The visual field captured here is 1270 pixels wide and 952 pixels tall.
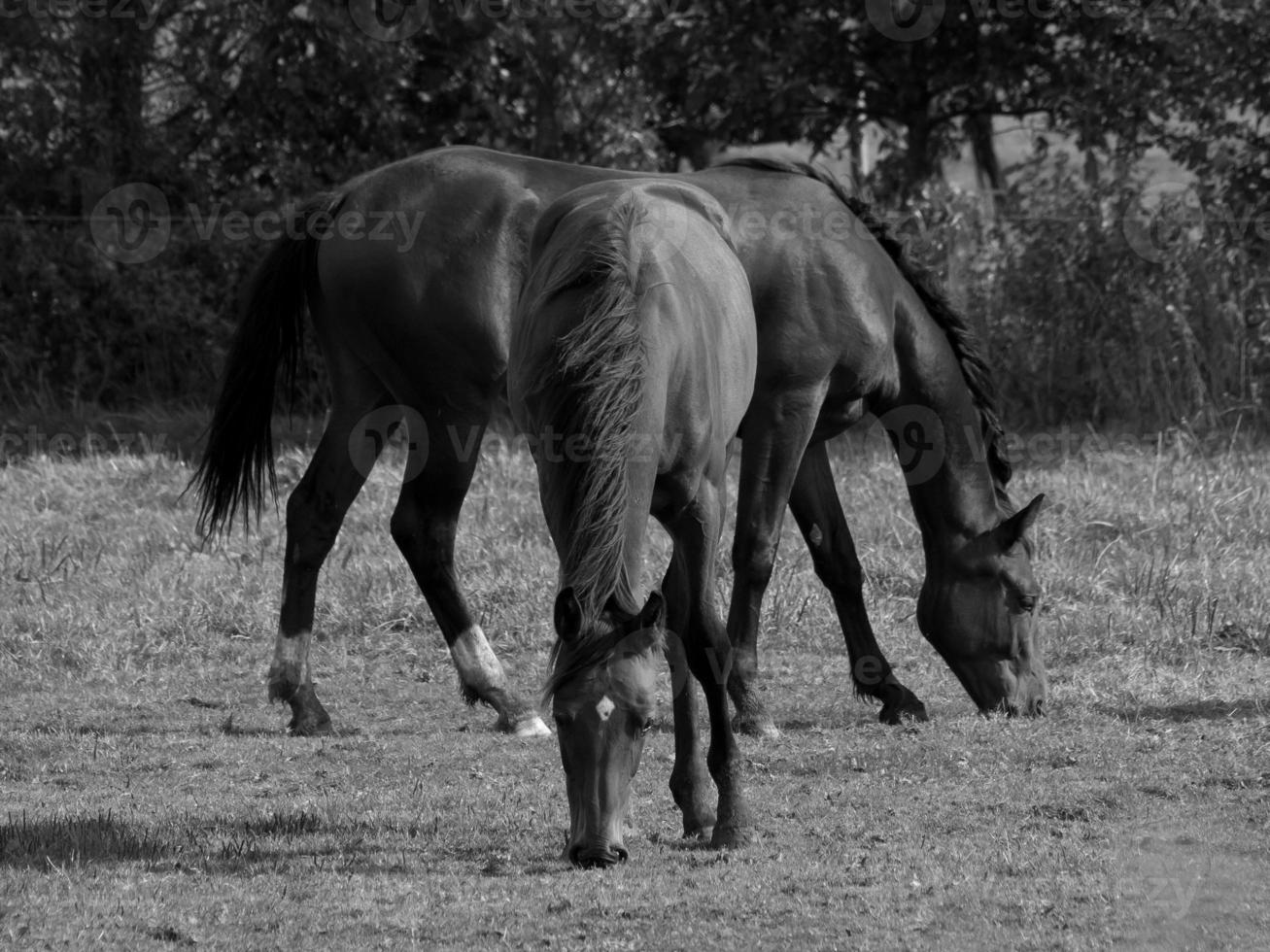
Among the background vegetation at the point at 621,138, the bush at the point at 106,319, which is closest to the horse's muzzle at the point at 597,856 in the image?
the background vegetation at the point at 621,138

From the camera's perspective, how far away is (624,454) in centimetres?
409

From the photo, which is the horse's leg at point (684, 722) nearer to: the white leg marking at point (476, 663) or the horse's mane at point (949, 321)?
the white leg marking at point (476, 663)

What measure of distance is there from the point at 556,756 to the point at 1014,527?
6.67 feet

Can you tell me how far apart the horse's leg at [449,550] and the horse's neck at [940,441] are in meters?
1.72

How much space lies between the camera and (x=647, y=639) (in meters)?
3.98

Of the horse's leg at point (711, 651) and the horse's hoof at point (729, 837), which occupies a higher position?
the horse's leg at point (711, 651)

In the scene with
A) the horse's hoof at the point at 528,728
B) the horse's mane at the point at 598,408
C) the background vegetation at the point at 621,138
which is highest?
the background vegetation at the point at 621,138

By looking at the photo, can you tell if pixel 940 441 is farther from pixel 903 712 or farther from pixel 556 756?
pixel 556 756

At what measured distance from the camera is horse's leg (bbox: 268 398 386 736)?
256 inches

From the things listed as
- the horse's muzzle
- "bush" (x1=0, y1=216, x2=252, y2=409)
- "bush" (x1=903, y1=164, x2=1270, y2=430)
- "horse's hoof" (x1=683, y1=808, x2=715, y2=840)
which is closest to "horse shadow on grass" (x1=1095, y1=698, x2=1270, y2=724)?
"horse's hoof" (x1=683, y1=808, x2=715, y2=840)

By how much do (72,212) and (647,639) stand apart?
9389mm

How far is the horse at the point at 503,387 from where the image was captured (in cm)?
640

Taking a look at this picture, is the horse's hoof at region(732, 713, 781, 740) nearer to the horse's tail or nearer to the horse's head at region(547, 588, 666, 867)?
the horse's tail

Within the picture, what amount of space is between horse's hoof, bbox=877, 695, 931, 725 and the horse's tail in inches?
103
